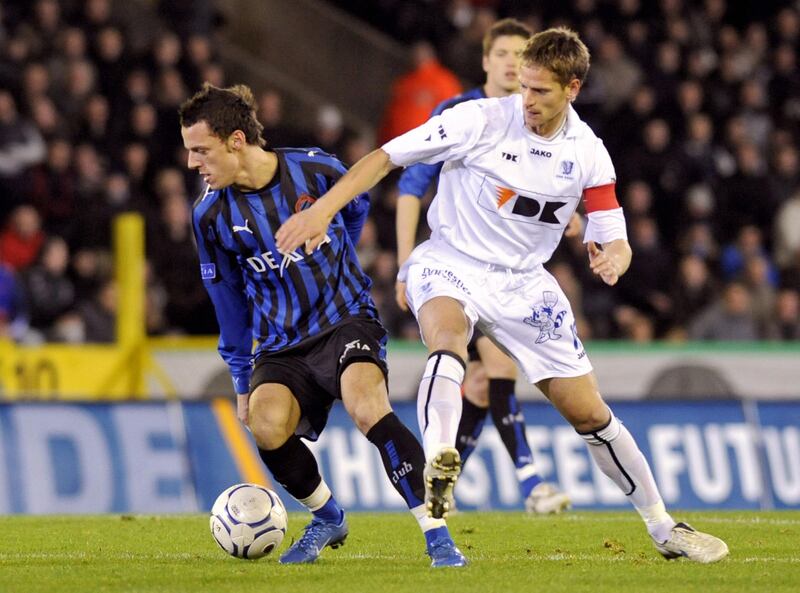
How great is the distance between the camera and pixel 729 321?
16422 mm

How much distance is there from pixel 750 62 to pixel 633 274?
17.1 feet

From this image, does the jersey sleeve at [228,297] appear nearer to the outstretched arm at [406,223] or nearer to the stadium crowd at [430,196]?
the outstretched arm at [406,223]

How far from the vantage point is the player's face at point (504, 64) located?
9648 mm

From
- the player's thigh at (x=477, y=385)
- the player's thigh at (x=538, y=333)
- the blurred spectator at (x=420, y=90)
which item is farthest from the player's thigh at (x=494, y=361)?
the blurred spectator at (x=420, y=90)

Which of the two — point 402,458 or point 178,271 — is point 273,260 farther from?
point 178,271

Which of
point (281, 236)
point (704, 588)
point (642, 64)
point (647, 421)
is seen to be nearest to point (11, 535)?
point (281, 236)

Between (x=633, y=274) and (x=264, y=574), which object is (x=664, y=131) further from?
(x=264, y=574)

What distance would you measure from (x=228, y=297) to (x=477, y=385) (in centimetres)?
316

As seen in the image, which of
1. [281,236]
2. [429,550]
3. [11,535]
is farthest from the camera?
[11,535]

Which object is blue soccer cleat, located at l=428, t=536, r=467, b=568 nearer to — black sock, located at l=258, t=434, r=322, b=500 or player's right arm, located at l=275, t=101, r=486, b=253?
black sock, located at l=258, t=434, r=322, b=500

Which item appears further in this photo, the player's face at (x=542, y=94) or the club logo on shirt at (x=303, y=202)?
the club logo on shirt at (x=303, y=202)

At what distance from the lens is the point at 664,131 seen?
1820cm

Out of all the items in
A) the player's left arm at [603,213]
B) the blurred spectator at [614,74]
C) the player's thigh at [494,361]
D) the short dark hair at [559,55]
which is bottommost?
the player's thigh at [494,361]

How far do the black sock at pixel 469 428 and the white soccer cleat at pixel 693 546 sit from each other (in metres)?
2.84
